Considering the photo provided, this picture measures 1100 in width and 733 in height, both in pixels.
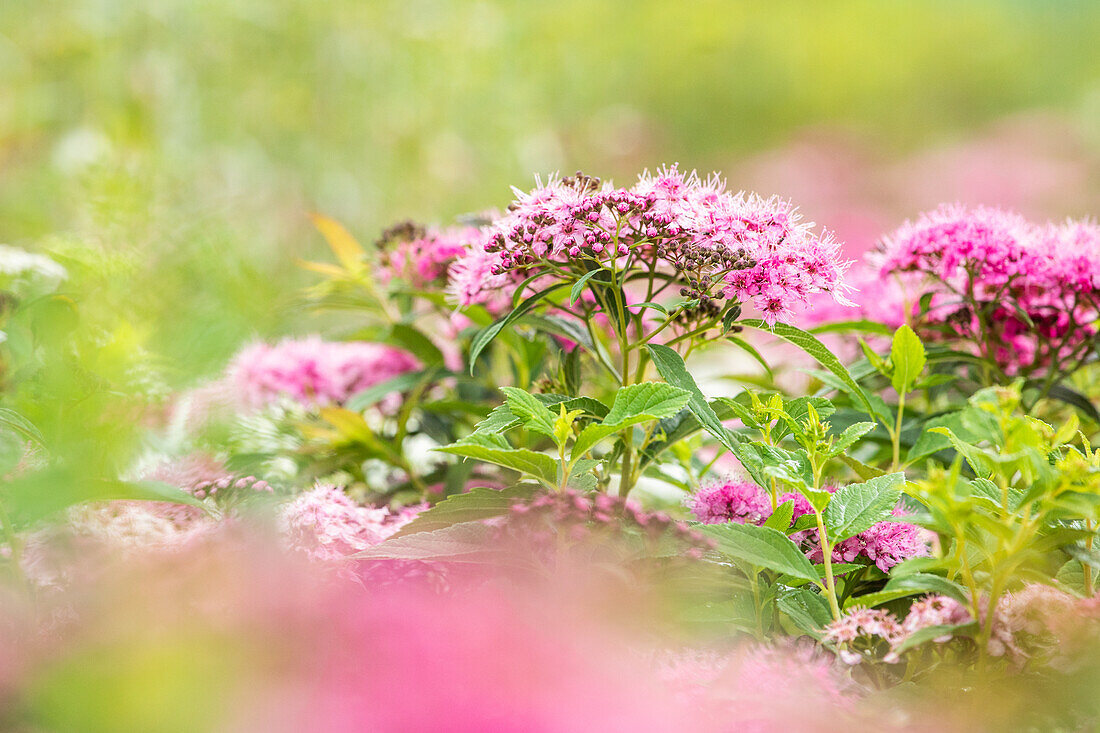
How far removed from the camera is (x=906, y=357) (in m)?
0.57

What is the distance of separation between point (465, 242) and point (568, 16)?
338cm

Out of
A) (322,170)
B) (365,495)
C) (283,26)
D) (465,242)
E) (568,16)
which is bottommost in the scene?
(365,495)

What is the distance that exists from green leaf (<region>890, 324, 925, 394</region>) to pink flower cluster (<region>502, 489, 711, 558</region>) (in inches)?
6.8

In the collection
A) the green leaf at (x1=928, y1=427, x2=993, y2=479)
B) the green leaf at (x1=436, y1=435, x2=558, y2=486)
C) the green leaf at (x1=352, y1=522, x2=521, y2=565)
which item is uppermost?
the green leaf at (x1=928, y1=427, x2=993, y2=479)

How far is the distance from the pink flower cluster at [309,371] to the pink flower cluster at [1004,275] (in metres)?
0.45

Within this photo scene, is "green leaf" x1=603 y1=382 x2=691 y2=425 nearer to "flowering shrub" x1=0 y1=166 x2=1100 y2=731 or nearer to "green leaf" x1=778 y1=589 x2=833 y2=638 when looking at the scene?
"flowering shrub" x1=0 y1=166 x2=1100 y2=731

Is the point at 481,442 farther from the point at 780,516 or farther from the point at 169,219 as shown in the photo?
the point at 169,219

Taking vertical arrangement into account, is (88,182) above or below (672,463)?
above

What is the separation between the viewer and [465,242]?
0.70 metres

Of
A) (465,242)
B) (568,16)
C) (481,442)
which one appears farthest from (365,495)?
(568,16)

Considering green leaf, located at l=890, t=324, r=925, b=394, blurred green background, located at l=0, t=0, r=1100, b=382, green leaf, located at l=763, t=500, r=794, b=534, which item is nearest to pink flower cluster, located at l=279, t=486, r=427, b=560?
blurred green background, located at l=0, t=0, r=1100, b=382

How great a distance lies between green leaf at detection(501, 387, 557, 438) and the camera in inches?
18.6

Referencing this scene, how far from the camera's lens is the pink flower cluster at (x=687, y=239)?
496mm

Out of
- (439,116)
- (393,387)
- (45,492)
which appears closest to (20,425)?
(45,492)
